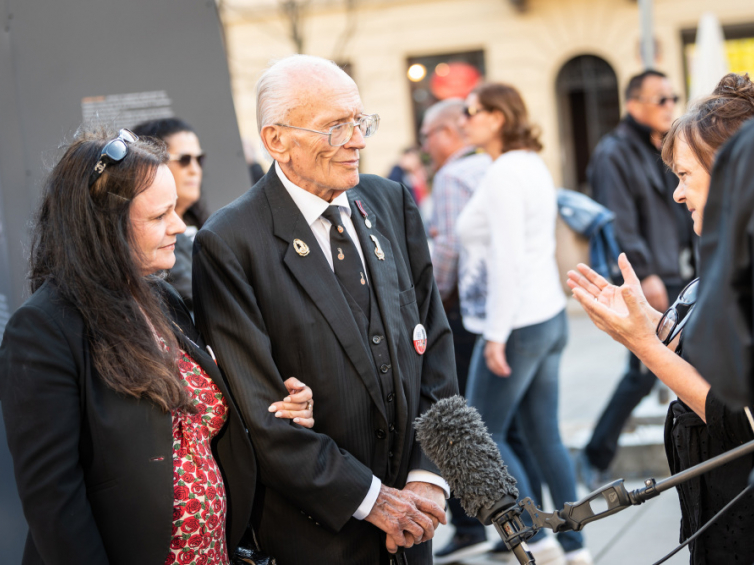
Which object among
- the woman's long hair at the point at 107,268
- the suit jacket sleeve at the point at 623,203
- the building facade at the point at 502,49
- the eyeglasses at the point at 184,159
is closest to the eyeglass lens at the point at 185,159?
the eyeglasses at the point at 184,159

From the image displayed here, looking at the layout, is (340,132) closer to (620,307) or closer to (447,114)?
(620,307)

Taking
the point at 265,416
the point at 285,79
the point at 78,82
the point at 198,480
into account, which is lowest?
the point at 198,480

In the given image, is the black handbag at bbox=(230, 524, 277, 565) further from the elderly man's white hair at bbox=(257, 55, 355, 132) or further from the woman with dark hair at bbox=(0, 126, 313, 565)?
the elderly man's white hair at bbox=(257, 55, 355, 132)

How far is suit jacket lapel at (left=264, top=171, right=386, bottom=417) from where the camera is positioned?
2518 millimetres

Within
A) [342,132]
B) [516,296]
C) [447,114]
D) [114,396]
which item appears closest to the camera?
[114,396]

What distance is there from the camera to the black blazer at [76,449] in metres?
2.05

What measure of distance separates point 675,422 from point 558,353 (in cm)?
213

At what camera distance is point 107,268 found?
89.4 inches

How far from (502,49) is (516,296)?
521 inches

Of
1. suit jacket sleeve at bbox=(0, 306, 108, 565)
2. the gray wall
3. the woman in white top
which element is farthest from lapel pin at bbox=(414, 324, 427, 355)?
the woman in white top

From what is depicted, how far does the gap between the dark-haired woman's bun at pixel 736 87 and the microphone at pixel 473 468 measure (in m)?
1.12

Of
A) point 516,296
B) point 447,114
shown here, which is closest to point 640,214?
point 447,114

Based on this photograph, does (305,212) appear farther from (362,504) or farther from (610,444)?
(610,444)

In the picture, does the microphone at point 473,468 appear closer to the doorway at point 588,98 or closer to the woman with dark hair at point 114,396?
the woman with dark hair at point 114,396
